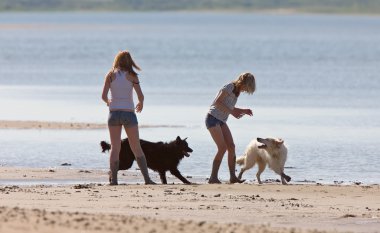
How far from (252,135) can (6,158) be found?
16.8 feet

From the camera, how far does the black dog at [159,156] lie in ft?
51.4

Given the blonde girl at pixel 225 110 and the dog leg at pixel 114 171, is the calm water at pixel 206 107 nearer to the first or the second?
the blonde girl at pixel 225 110

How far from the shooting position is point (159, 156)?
51.8 feet

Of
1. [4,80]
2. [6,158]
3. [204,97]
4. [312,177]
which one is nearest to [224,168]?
[312,177]

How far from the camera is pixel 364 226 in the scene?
11.7 metres

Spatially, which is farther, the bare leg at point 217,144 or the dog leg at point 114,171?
the bare leg at point 217,144

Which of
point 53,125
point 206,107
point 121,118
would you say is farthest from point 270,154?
point 206,107

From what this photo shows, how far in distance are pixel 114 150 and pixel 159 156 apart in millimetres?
1075

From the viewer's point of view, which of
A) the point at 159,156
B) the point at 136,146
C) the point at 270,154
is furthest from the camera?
the point at 270,154

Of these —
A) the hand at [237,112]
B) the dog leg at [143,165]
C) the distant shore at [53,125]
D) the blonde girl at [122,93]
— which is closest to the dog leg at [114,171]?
the dog leg at [143,165]

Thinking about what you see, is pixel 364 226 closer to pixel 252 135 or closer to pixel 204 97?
pixel 252 135

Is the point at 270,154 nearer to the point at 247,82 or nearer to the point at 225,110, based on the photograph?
the point at 225,110

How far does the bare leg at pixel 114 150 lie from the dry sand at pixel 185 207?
34 centimetres

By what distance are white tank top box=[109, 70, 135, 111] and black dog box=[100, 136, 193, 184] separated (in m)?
1.22
